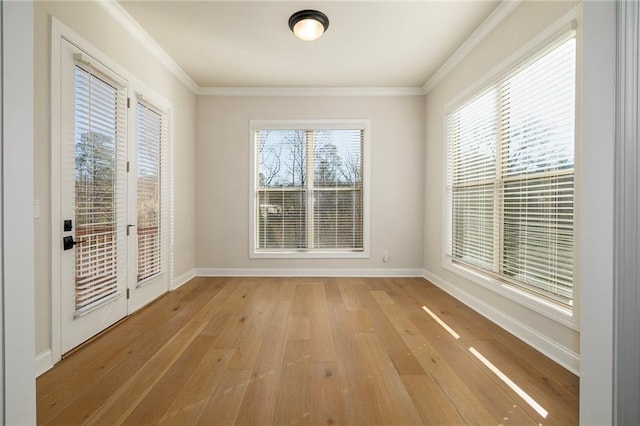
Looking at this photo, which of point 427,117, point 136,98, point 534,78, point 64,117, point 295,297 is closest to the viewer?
point 64,117

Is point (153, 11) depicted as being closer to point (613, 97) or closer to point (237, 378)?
point (237, 378)

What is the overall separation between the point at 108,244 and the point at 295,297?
6.48 ft

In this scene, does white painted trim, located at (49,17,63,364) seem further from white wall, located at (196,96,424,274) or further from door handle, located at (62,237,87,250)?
white wall, located at (196,96,424,274)

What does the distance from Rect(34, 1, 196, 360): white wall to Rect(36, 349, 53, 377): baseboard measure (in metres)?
0.03

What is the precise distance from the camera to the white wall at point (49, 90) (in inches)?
76.5

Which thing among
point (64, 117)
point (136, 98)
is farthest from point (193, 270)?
point (64, 117)

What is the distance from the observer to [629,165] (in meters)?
1.00

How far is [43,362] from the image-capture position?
76.7 inches

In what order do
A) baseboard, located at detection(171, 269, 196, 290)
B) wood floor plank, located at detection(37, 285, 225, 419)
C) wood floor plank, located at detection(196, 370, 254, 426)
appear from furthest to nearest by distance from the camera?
baseboard, located at detection(171, 269, 196, 290), wood floor plank, located at detection(37, 285, 225, 419), wood floor plank, located at detection(196, 370, 254, 426)

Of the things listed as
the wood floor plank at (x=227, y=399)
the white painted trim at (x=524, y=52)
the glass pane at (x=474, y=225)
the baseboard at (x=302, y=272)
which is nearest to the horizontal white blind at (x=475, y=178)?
the glass pane at (x=474, y=225)

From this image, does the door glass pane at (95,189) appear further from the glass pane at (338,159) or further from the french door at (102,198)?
the glass pane at (338,159)

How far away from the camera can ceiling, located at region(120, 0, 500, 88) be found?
271cm

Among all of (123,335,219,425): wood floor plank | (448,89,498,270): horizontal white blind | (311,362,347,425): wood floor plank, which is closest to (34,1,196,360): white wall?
(123,335,219,425): wood floor plank

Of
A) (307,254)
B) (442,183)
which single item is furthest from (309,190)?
(442,183)
